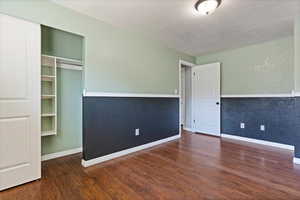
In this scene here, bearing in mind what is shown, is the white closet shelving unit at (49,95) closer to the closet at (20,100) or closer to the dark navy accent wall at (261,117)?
the closet at (20,100)

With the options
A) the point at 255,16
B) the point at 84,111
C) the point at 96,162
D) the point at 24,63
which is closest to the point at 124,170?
the point at 96,162

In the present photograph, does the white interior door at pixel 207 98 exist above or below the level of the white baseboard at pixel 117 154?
above

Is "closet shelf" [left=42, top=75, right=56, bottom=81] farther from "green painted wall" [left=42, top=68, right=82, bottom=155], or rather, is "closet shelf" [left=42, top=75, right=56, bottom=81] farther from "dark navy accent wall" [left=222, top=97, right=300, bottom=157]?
"dark navy accent wall" [left=222, top=97, right=300, bottom=157]

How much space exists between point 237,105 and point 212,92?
0.69 metres

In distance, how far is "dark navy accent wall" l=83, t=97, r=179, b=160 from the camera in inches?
91.3

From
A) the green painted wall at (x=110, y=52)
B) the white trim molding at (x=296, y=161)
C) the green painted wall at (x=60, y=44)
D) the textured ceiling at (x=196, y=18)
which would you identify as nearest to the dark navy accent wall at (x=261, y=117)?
the white trim molding at (x=296, y=161)

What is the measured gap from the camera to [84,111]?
7.42 ft

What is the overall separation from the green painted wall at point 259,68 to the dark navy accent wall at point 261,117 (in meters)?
0.23

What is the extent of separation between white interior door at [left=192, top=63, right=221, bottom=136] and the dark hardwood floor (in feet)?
4.54

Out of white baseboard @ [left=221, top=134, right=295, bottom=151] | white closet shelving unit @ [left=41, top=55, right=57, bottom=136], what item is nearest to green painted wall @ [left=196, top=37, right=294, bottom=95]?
white baseboard @ [left=221, top=134, right=295, bottom=151]

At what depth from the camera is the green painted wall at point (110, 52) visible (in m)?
1.89

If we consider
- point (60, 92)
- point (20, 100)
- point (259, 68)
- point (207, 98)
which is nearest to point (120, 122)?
point (60, 92)

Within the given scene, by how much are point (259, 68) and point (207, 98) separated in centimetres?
136

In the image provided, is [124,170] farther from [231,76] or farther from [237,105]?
[231,76]
